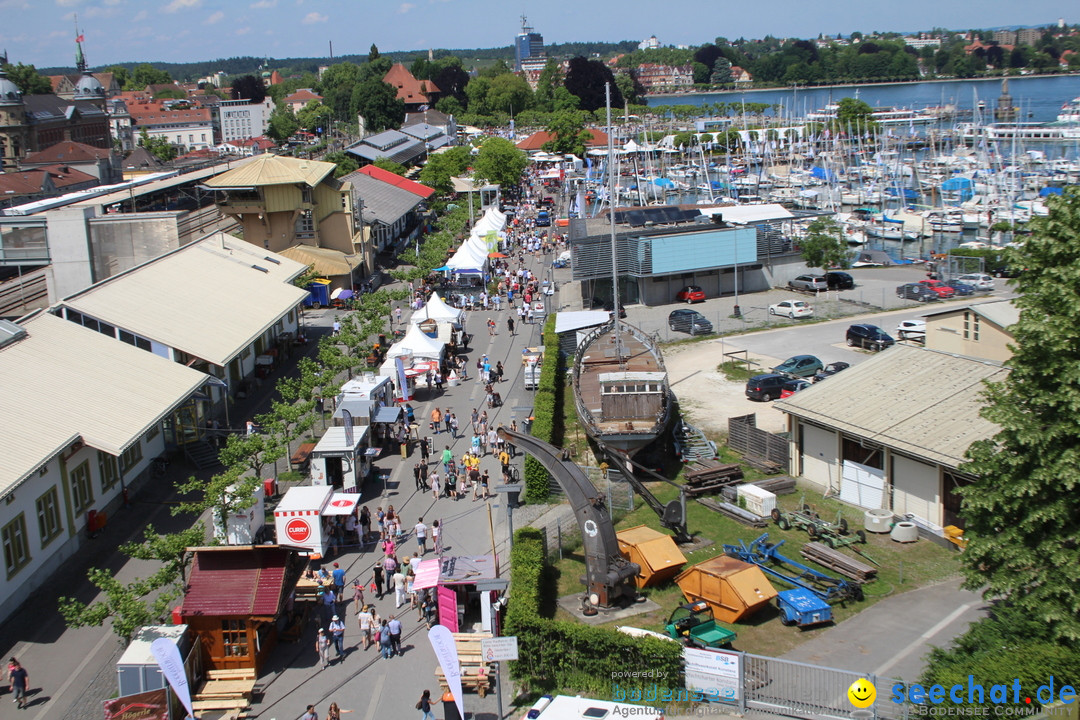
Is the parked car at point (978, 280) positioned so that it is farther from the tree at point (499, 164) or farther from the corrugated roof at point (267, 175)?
the tree at point (499, 164)

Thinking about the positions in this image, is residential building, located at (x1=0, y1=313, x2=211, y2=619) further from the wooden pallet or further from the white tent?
the wooden pallet

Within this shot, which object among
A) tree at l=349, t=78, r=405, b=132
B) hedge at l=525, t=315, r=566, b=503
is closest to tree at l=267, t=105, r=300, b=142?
tree at l=349, t=78, r=405, b=132

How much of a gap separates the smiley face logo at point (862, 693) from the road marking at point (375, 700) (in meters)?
8.40

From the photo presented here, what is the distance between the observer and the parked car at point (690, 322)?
44938 millimetres

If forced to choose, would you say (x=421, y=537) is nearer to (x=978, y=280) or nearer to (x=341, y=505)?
(x=341, y=505)

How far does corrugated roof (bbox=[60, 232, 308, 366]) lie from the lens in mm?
31438

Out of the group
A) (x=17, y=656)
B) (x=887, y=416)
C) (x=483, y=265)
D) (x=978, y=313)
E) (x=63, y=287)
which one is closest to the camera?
(x=17, y=656)

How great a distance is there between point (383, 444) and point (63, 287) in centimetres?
1978

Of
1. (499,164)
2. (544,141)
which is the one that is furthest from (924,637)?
(544,141)

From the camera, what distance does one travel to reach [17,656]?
19.2 meters

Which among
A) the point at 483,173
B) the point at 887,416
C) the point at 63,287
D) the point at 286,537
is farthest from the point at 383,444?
the point at 483,173

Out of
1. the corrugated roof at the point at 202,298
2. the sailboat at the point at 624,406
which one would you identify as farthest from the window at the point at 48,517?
the sailboat at the point at 624,406

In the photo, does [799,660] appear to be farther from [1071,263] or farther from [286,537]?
[286,537]

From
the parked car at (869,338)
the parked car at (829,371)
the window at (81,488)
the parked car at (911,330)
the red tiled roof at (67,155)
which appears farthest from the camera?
the red tiled roof at (67,155)
